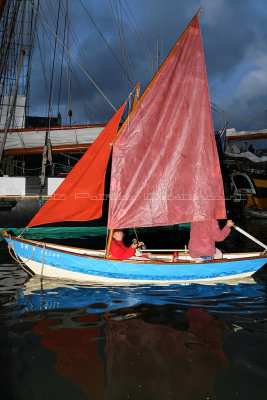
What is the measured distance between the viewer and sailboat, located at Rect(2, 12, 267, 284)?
360 inches

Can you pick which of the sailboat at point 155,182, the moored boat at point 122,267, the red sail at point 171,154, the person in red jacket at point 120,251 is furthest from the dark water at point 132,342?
the red sail at point 171,154

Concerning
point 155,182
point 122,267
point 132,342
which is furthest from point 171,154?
point 132,342

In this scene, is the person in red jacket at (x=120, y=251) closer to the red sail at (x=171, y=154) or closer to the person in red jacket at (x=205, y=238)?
the red sail at (x=171, y=154)

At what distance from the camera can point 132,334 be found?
5.89 meters

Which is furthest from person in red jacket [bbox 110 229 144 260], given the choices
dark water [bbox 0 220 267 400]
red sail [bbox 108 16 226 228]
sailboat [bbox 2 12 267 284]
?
dark water [bbox 0 220 267 400]

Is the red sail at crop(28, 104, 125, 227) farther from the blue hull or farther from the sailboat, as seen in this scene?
the blue hull

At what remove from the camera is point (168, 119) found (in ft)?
31.4

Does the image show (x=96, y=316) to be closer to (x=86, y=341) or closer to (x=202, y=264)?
(x=86, y=341)

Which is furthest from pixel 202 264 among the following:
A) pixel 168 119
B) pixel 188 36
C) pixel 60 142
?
pixel 60 142

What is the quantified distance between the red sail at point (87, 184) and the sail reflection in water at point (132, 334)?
7.13 ft

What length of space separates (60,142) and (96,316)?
17.5m

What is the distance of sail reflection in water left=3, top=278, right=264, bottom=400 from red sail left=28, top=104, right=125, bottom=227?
2173 millimetres

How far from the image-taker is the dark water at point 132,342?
4.25 m

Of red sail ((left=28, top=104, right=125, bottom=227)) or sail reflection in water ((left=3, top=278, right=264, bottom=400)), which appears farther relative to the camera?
red sail ((left=28, top=104, right=125, bottom=227))
